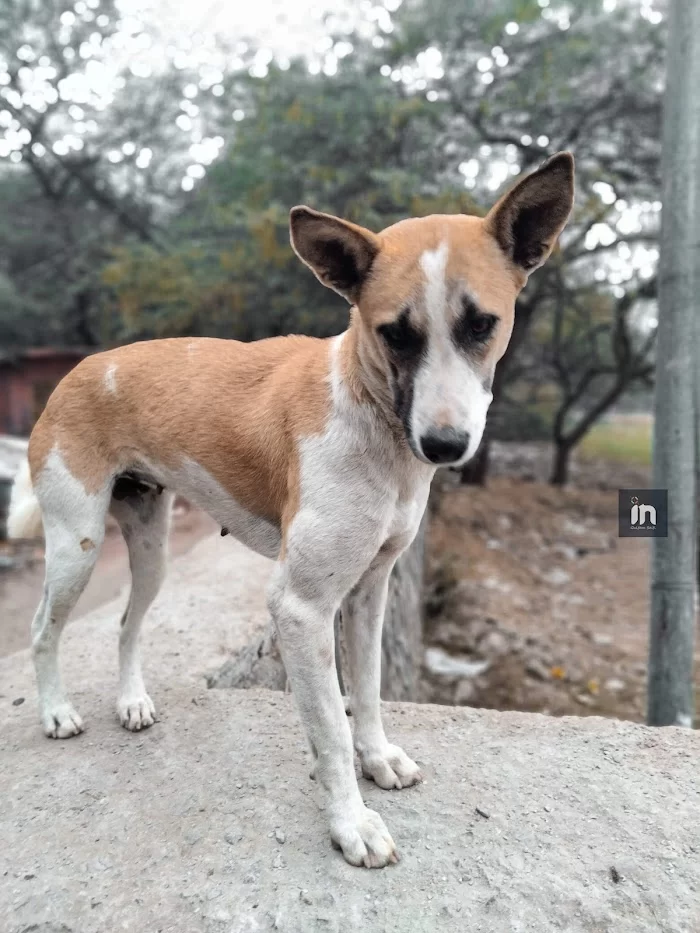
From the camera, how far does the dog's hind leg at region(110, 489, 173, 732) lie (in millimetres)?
2755

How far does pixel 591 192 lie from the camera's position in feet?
22.0

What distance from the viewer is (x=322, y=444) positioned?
2.03 m

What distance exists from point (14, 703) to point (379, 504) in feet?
6.64

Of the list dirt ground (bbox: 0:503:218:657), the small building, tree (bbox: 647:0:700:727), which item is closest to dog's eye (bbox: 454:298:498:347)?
tree (bbox: 647:0:700:727)

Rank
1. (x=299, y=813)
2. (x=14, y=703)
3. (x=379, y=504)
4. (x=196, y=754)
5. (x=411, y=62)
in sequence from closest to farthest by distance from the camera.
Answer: (x=379, y=504) < (x=299, y=813) < (x=196, y=754) < (x=14, y=703) < (x=411, y=62)

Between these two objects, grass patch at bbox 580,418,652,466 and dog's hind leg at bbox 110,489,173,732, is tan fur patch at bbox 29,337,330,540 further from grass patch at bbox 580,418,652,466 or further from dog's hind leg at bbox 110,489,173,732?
grass patch at bbox 580,418,652,466

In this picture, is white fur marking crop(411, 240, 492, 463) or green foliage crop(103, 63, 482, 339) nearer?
white fur marking crop(411, 240, 492, 463)

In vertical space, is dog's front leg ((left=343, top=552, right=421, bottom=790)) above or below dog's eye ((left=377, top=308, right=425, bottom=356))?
below

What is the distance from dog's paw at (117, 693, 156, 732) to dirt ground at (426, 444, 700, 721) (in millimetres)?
2924

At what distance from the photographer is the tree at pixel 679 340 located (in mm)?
3398

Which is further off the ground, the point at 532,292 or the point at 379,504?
the point at 532,292

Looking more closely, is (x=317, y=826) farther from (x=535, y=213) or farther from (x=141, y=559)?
(x=535, y=213)

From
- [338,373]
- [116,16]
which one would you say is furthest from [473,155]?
[116,16]

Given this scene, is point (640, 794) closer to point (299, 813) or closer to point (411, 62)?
point (299, 813)
